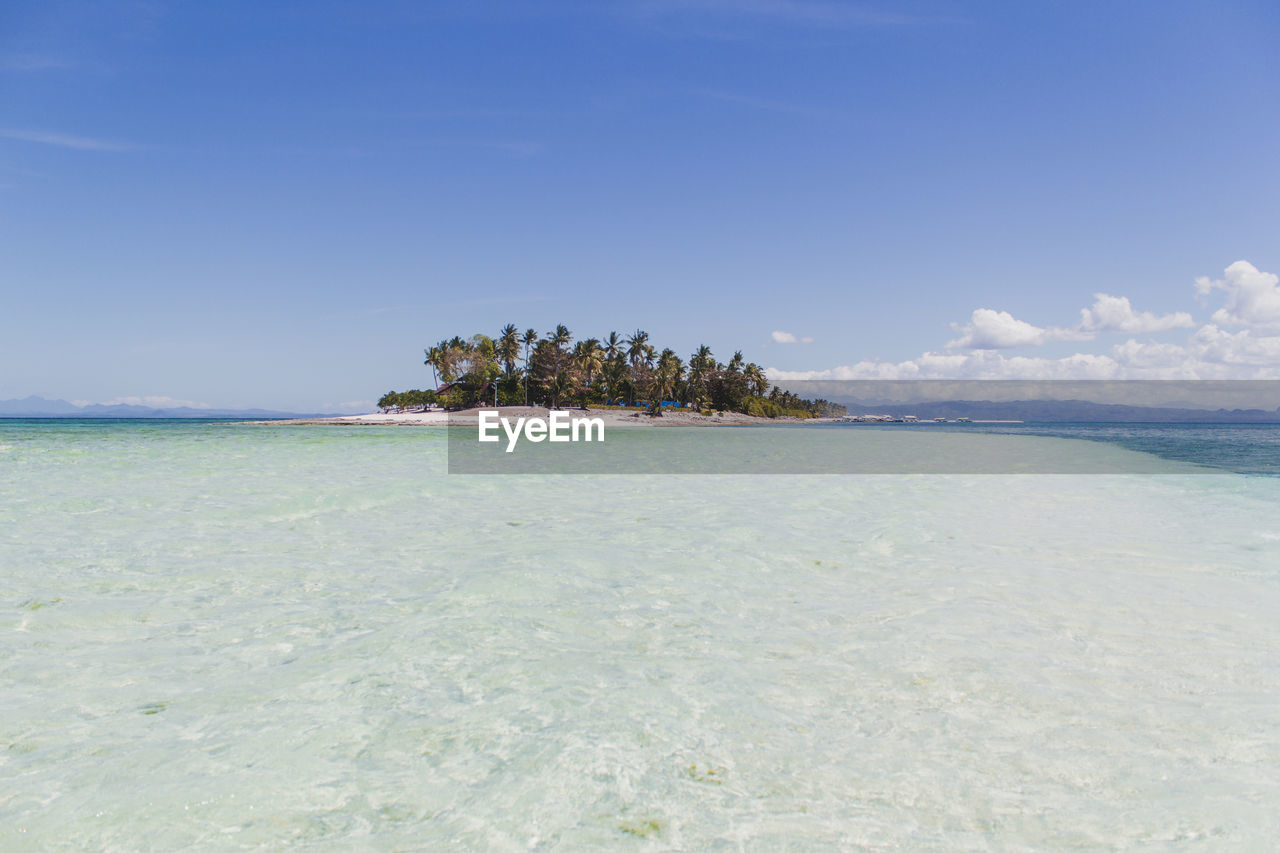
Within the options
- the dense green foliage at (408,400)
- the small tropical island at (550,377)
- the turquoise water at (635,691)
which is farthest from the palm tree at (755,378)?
the turquoise water at (635,691)

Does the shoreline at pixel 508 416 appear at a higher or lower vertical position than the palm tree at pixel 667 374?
lower

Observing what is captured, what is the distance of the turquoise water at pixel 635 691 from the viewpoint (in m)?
2.88

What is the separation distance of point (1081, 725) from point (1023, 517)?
8.87m

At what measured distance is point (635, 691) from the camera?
13.7ft

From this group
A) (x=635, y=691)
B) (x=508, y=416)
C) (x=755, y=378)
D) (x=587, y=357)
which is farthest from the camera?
(x=755, y=378)

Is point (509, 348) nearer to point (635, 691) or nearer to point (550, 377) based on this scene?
point (550, 377)

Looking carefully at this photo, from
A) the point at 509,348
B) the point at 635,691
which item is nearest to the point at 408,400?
the point at 509,348

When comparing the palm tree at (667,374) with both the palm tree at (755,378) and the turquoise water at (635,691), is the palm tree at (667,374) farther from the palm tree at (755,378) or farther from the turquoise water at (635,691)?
the turquoise water at (635,691)

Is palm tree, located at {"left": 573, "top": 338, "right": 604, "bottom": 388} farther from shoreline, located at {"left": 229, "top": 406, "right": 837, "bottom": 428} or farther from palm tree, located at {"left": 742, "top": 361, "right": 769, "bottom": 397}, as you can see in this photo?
palm tree, located at {"left": 742, "top": 361, "right": 769, "bottom": 397}

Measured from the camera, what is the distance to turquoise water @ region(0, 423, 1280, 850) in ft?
9.46

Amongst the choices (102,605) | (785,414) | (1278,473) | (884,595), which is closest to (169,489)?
(102,605)

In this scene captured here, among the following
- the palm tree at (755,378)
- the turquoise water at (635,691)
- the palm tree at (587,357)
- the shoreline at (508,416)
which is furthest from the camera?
the palm tree at (755,378)

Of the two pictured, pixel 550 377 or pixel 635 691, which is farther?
pixel 550 377

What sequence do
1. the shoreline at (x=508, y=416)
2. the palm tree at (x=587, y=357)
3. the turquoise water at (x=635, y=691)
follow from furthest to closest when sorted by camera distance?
1. the palm tree at (x=587, y=357)
2. the shoreline at (x=508, y=416)
3. the turquoise water at (x=635, y=691)
